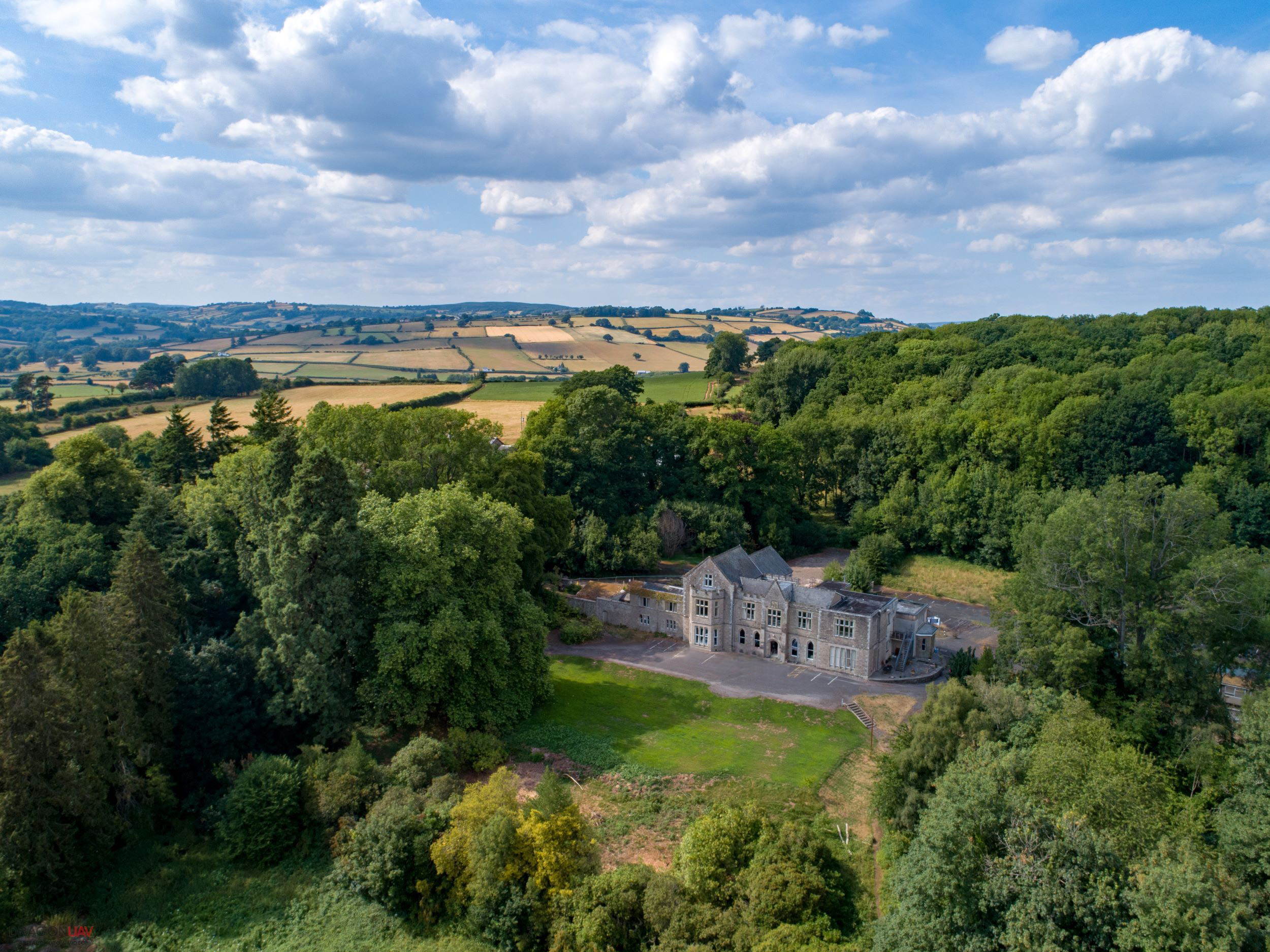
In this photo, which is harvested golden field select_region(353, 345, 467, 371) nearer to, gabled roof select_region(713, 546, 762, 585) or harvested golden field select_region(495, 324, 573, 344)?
harvested golden field select_region(495, 324, 573, 344)

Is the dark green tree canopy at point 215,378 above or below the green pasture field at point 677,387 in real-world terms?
above

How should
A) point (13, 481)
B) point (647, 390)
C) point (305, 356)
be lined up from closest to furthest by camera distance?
point (13, 481) → point (647, 390) → point (305, 356)

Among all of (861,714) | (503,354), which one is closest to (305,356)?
(503,354)

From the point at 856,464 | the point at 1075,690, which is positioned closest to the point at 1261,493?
the point at 856,464

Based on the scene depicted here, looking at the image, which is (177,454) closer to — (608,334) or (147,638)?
(147,638)

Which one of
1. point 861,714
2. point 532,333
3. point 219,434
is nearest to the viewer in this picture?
point 861,714

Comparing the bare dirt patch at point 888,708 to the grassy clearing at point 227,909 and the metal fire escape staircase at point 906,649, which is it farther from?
the grassy clearing at point 227,909

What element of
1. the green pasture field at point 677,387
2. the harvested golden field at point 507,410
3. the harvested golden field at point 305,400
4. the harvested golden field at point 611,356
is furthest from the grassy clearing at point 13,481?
the harvested golden field at point 611,356
